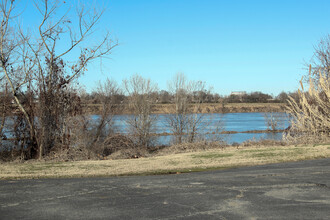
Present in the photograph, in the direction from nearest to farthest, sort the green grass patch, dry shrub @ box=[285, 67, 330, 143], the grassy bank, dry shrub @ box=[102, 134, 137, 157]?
1. the grassy bank
2. the green grass patch
3. dry shrub @ box=[102, 134, 137, 157]
4. dry shrub @ box=[285, 67, 330, 143]

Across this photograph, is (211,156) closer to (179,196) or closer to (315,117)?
(179,196)

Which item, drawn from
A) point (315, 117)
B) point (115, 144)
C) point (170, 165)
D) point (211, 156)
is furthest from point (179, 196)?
point (315, 117)

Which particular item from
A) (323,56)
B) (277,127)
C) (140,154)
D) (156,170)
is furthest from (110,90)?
(277,127)

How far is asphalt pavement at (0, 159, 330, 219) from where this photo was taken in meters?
6.48

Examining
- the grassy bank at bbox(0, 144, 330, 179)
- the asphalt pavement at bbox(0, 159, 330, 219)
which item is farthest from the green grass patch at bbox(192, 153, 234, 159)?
the asphalt pavement at bbox(0, 159, 330, 219)

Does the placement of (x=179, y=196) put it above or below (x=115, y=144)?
below

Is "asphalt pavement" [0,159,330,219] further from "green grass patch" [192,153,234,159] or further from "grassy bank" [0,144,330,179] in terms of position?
"green grass patch" [192,153,234,159]

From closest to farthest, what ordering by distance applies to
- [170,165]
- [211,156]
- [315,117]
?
[170,165]
[211,156]
[315,117]

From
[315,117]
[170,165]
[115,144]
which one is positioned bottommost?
[170,165]

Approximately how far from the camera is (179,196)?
25.6 ft

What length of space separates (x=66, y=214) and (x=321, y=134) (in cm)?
1667

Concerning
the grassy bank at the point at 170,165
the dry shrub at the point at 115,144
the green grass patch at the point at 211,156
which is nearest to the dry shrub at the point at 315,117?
the grassy bank at the point at 170,165

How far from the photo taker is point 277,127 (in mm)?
41406

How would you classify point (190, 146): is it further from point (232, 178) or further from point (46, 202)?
point (46, 202)
